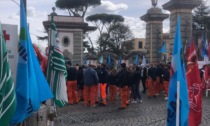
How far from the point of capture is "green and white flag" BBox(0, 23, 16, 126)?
354 centimetres

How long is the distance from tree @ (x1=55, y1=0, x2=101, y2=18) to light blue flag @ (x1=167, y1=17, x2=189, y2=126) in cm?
4632

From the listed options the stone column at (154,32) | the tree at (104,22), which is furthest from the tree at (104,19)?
the stone column at (154,32)

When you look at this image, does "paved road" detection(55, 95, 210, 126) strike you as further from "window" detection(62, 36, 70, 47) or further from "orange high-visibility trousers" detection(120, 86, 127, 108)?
"window" detection(62, 36, 70, 47)

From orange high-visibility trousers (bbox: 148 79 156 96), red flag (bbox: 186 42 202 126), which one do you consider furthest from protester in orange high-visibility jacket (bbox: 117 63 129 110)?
red flag (bbox: 186 42 202 126)

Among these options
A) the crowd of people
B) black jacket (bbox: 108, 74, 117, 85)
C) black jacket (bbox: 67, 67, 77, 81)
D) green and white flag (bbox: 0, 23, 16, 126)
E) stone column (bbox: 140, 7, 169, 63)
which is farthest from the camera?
stone column (bbox: 140, 7, 169, 63)

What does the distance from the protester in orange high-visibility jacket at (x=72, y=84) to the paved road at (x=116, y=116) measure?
829 millimetres

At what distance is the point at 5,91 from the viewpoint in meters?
Answer: 3.59

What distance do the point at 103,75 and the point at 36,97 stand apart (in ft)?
31.7

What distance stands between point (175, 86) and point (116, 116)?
548 cm

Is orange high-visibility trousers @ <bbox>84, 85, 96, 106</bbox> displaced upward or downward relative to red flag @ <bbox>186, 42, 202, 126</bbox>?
downward

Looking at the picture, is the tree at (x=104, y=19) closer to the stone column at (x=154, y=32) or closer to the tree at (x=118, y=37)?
the tree at (x=118, y=37)

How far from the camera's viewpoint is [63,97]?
20.7ft

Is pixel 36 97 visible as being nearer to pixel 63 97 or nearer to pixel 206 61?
pixel 63 97

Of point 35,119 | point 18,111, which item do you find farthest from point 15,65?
point 35,119
